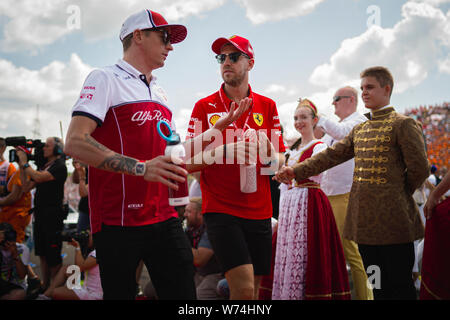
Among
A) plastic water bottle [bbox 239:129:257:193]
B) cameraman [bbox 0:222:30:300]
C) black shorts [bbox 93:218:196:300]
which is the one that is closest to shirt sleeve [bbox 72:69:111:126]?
black shorts [bbox 93:218:196:300]

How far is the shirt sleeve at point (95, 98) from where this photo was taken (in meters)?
1.84

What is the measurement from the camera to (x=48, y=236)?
5.70 metres

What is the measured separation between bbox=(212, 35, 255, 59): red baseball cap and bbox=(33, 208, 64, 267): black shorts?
13.8ft

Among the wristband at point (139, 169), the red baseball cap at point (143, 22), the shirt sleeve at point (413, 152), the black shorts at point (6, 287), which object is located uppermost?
the red baseball cap at point (143, 22)

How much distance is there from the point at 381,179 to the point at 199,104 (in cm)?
174

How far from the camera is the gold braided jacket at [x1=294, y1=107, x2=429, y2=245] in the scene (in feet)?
10.1

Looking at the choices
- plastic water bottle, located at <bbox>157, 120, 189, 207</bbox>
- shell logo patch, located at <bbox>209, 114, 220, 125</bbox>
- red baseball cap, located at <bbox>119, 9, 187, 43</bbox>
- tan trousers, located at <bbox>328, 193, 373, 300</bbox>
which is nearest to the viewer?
plastic water bottle, located at <bbox>157, 120, 189, 207</bbox>

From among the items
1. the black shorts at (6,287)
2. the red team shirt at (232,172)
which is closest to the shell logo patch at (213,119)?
the red team shirt at (232,172)

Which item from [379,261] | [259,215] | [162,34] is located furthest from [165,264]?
[379,261]

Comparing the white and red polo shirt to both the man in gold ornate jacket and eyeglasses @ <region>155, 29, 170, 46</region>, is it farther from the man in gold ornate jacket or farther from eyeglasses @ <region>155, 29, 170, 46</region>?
the man in gold ornate jacket

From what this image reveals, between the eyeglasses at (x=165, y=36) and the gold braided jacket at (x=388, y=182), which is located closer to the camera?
the eyeglasses at (x=165, y=36)

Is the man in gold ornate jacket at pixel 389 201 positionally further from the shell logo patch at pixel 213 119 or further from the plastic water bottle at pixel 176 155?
the plastic water bottle at pixel 176 155

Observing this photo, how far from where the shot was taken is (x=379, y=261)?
125 inches

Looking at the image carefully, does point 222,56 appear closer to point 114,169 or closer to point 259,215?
point 259,215
